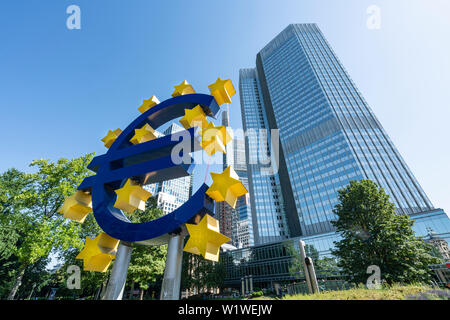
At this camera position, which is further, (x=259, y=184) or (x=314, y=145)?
(x=259, y=184)

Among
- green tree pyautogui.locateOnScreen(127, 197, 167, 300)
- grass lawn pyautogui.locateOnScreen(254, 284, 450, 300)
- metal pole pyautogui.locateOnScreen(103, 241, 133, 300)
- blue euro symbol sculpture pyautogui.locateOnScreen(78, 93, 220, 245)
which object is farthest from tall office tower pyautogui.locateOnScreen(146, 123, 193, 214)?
grass lawn pyautogui.locateOnScreen(254, 284, 450, 300)

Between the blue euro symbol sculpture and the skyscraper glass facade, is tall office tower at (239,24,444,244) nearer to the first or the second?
the skyscraper glass facade

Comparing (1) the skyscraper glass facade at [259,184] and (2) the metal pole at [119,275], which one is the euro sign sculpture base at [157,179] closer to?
(2) the metal pole at [119,275]

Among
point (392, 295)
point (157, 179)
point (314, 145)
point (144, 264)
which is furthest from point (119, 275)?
point (314, 145)

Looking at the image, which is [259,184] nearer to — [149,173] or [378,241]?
[378,241]

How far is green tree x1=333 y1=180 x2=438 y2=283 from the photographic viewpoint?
12.6 m

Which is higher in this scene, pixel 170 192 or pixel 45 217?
pixel 170 192

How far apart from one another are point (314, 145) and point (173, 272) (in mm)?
72812

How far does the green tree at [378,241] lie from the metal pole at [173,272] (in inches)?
546

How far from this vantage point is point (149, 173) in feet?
23.3

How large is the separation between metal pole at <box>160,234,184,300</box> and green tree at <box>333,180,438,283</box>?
1387 cm
